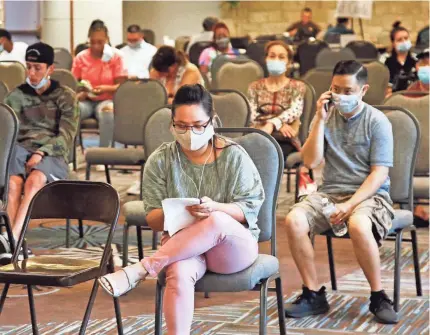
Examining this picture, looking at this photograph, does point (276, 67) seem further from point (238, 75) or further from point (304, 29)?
point (304, 29)

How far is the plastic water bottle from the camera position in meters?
5.11

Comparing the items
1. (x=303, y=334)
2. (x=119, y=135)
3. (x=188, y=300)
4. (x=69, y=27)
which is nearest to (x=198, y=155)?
(x=188, y=300)

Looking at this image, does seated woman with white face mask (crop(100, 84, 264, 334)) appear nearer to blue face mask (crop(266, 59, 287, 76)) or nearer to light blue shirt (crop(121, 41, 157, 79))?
blue face mask (crop(266, 59, 287, 76))

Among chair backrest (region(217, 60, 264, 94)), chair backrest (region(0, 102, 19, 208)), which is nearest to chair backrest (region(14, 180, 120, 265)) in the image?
chair backrest (region(0, 102, 19, 208))

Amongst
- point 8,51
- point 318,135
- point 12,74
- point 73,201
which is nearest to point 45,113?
point 318,135

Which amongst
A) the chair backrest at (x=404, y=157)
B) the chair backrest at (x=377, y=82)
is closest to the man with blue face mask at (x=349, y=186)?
the chair backrest at (x=404, y=157)

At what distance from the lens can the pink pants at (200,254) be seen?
158 inches

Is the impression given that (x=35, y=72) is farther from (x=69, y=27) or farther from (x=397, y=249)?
(x=69, y=27)

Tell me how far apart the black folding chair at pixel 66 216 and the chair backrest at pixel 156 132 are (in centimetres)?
137

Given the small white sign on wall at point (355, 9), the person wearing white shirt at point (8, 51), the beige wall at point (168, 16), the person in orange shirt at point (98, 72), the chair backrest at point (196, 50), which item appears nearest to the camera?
the person in orange shirt at point (98, 72)

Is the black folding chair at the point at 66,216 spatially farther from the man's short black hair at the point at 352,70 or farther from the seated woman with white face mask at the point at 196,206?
the man's short black hair at the point at 352,70

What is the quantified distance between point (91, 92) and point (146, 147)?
3669mm

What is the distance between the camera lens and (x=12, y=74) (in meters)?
9.11

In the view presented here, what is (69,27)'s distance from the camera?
47.9 feet
